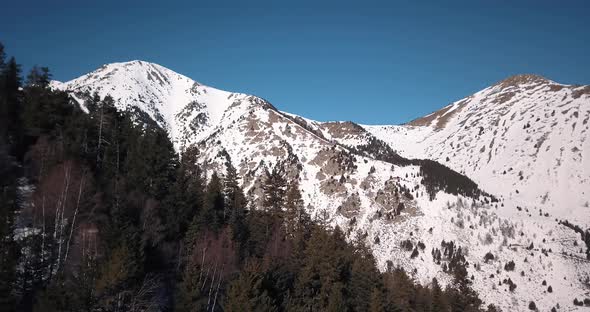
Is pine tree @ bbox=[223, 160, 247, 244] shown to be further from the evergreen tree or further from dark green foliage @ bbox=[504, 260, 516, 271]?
dark green foliage @ bbox=[504, 260, 516, 271]

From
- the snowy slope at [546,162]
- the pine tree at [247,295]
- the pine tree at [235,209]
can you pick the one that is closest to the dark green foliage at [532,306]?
the snowy slope at [546,162]

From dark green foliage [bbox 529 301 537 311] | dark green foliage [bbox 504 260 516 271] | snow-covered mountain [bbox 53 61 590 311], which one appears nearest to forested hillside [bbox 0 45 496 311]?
dark green foliage [bbox 529 301 537 311]

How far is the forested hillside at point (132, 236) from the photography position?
2752 centimetres

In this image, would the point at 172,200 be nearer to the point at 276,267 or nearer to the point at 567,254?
the point at 276,267

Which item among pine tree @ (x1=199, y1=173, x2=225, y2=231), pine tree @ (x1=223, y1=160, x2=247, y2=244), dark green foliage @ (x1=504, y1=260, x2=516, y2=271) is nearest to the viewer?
pine tree @ (x1=199, y1=173, x2=225, y2=231)

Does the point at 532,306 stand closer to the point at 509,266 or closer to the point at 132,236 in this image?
the point at 509,266

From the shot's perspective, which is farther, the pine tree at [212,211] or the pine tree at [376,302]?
the pine tree at [212,211]

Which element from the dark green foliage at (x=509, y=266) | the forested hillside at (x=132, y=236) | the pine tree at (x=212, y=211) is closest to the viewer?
the forested hillside at (x=132, y=236)

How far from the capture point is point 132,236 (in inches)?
1235

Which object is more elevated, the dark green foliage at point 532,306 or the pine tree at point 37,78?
the pine tree at point 37,78

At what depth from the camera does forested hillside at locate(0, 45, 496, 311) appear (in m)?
27.5

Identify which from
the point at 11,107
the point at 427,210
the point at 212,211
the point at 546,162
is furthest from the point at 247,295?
the point at 546,162

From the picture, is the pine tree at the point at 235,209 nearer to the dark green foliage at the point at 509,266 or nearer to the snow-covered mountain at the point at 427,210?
the snow-covered mountain at the point at 427,210

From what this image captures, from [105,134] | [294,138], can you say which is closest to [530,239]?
[294,138]
